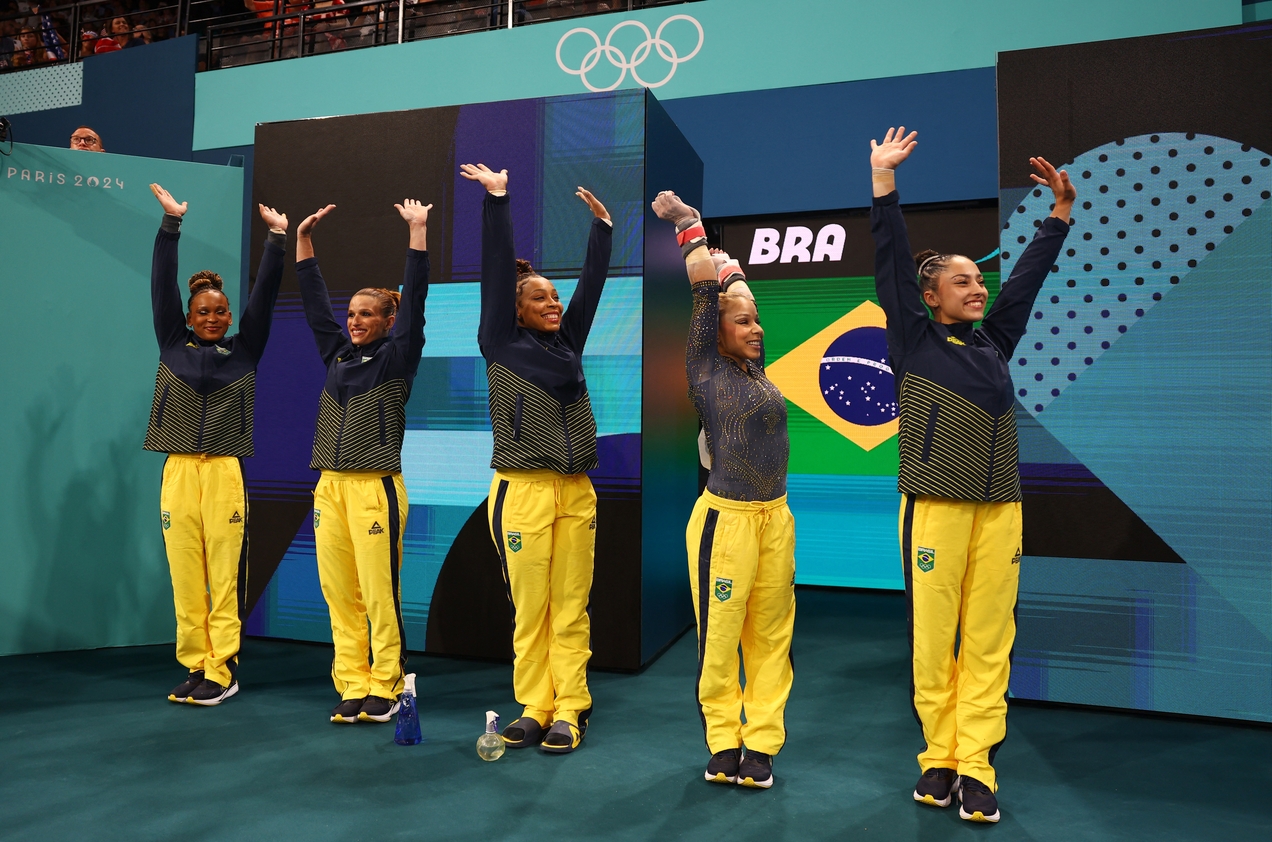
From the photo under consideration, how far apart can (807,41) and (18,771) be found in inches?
236

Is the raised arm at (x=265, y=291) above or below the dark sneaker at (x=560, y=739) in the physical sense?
above

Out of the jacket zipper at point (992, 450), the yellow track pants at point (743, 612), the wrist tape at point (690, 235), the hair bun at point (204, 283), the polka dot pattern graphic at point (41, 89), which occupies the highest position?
the polka dot pattern graphic at point (41, 89)

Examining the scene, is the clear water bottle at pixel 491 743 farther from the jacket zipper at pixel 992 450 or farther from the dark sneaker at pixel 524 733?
the jacket zipper at pixel 992 450

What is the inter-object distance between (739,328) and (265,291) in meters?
2.23

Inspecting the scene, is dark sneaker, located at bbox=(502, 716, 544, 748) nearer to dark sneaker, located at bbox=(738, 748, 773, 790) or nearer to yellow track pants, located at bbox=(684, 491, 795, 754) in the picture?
yellow track pants, located at bbox=(684, 491, 795, 754)

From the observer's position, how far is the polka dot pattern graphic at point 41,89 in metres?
8.62

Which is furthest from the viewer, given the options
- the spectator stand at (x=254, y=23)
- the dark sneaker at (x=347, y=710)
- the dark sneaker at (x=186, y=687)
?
the spectator stand at (x=254, y=23)

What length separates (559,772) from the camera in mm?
3168

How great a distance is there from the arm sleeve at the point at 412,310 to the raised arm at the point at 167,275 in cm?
109

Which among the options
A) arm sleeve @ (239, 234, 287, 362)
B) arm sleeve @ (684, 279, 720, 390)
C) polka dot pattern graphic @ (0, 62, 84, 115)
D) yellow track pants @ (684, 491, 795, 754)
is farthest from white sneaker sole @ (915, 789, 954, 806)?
polka dot pattern graphic @ (0, 62, 84, 115)

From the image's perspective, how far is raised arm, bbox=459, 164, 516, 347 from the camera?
3.38m

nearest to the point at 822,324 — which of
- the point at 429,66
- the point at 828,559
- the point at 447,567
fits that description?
the point at 828,559

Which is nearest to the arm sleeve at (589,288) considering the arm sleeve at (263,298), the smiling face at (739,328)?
the smiling face at (739,328)

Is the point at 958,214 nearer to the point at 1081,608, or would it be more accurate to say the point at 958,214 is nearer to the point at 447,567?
the point at 1081,608
